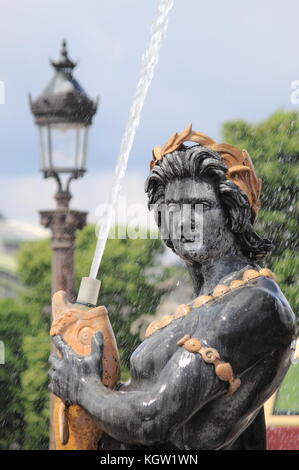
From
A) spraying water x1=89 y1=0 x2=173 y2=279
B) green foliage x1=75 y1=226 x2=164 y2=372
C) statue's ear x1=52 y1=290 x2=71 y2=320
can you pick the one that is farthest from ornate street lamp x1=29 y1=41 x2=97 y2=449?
green foliage x1=75 y1=226 x2=164 y2=372

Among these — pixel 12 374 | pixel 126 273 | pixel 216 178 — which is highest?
pixel 216 178

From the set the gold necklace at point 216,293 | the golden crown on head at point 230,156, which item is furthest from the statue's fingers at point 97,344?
the golden crown on head at point 230,156

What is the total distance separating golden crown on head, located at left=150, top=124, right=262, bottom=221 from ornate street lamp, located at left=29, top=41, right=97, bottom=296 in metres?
5.29

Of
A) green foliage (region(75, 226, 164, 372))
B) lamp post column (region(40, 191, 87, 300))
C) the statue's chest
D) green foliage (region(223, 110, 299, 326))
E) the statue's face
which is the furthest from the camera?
green foliage (region(75, 226, 164, 372))

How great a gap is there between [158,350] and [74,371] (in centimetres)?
30

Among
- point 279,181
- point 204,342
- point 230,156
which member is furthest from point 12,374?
point 204,342

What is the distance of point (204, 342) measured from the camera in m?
4.34

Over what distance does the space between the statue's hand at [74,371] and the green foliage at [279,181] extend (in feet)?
41.2

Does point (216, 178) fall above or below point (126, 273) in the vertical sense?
above

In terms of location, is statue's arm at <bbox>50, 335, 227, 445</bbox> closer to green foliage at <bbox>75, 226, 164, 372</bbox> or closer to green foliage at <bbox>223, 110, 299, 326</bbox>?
green foliage at <bbox>223, 110, 299, 326</bbox>

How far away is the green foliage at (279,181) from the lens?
18.1m

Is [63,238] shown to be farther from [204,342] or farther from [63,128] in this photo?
[204,342]

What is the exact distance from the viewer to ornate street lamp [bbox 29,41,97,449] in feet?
33.0
